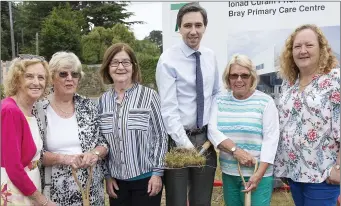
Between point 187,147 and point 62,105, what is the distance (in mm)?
1035

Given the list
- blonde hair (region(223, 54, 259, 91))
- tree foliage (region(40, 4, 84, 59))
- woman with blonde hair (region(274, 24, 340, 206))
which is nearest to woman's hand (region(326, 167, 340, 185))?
woman with blonde hair (region(274, 24, 340, 206))

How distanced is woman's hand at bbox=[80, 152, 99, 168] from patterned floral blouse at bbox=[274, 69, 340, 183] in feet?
4.78

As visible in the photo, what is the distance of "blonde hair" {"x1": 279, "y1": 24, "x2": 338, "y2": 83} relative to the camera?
3.03 meters

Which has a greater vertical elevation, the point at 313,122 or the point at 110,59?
the point at 110,59

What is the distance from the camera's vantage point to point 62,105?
10.6 feet

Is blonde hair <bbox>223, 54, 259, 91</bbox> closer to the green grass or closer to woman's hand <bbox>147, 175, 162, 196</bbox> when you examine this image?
woman's hand <bbox>147, 175, 162, 196</bbox>

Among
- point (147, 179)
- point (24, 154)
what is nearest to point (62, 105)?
point (24, 154)

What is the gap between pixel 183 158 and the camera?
310 cm

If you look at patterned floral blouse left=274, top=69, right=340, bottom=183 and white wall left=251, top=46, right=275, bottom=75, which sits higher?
white wall left=251, top=46, right=275, bottom=75

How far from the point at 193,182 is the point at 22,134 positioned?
4.47ft

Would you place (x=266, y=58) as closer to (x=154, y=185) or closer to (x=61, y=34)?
(x=154, y=185)

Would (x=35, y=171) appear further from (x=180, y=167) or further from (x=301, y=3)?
(x=301, y=3)

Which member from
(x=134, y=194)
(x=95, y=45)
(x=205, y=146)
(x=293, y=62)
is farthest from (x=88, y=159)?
(x=95, y=45)

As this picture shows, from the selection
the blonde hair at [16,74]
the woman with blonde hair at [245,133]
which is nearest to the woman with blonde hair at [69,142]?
the blonde hair at [16,74]
